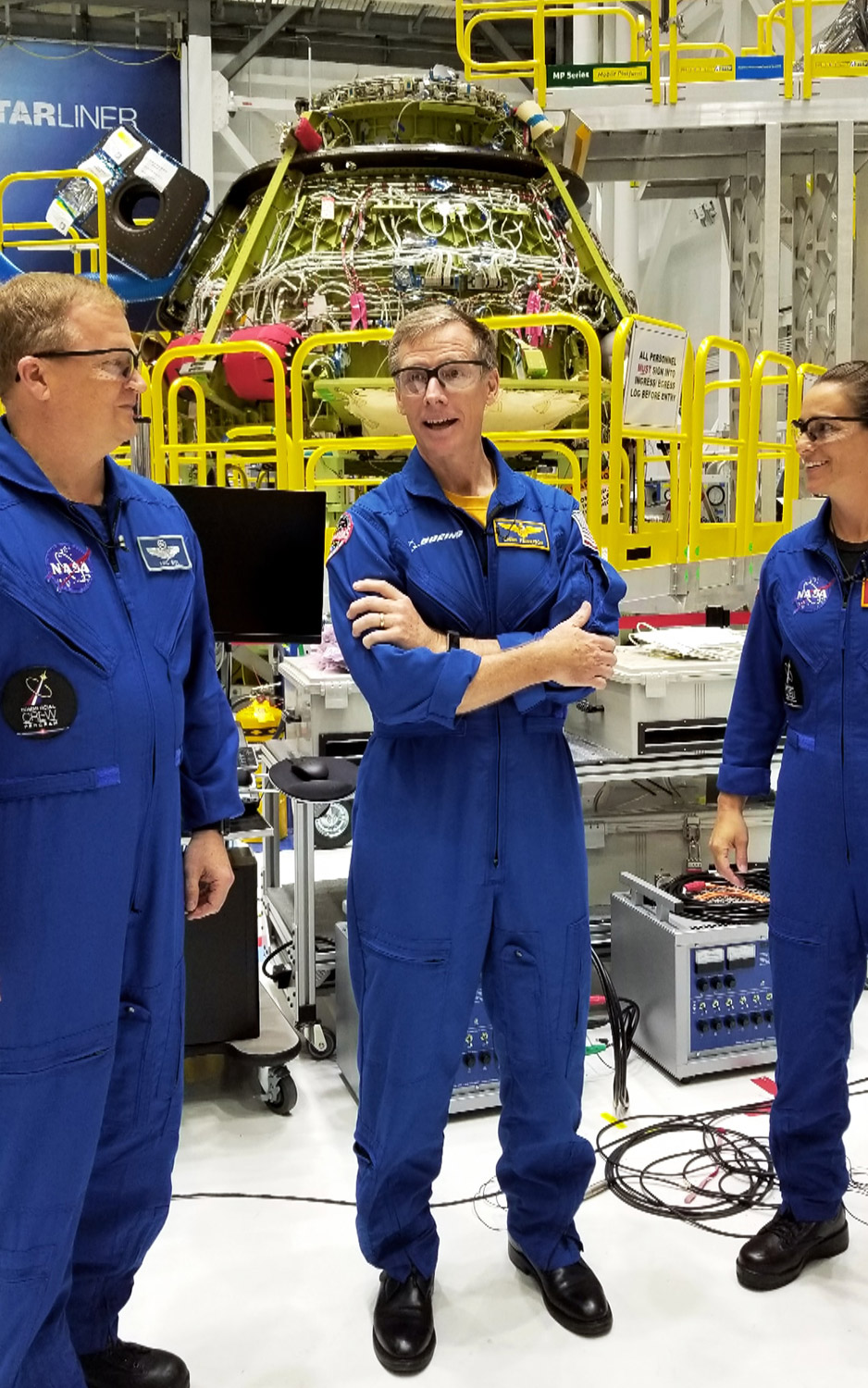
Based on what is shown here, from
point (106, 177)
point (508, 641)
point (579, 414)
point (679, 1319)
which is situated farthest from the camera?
point (106, 177)

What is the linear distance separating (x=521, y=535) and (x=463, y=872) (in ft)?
2.16

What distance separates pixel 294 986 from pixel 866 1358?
6.37ft

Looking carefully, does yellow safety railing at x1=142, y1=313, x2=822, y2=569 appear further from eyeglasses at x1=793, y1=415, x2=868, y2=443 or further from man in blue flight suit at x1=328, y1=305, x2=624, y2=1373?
man in blue flight suit at x1=328, y1=305, x2=624, y2=1373

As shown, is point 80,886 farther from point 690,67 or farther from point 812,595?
point 690,67

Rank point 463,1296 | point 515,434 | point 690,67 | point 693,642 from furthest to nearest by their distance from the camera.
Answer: point 690,67
point 515,434
point 693,642
point 463,1296

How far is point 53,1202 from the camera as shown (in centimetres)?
167

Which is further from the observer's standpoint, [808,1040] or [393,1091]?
[808,1040]

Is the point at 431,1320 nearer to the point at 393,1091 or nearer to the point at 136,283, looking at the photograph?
the point at 393,1091

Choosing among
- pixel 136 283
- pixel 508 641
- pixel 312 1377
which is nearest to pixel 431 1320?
pixel 312 1377

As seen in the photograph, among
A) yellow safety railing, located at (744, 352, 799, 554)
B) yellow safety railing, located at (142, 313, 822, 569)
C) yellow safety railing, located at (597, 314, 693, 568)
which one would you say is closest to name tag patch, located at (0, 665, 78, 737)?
yellow safety railing, located at (142, 313, 822, 569)

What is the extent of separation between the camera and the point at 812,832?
7.46 feet

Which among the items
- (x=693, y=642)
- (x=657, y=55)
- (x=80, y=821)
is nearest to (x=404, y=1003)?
(x=80, y=821)

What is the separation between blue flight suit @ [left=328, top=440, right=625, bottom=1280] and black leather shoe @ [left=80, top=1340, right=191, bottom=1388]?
409mm

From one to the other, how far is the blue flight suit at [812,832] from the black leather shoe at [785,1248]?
0.03 m
